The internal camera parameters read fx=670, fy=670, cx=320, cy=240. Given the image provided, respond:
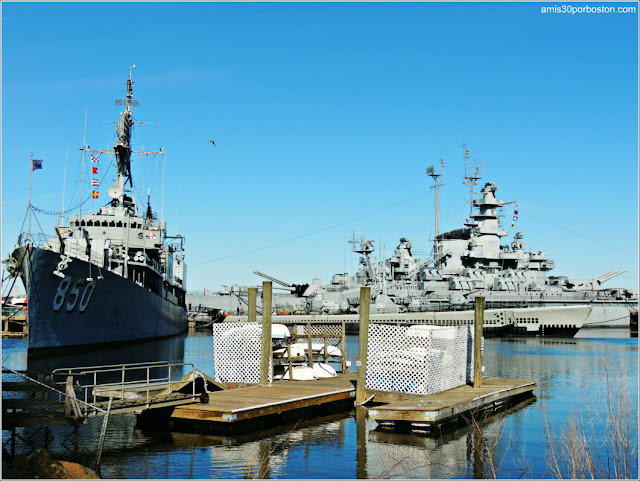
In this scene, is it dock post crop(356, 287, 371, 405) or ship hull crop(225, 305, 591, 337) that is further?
ship hull crop(225, 305, 591, 337)

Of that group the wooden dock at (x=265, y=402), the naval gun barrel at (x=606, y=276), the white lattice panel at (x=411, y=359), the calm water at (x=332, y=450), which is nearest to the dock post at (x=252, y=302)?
the wooden dock at (x=265, y=402)

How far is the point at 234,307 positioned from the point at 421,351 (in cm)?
7196

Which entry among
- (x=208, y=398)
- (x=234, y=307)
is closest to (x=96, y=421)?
(x=208, y=398)

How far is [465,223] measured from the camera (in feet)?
247

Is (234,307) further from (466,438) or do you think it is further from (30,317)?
(466,438)

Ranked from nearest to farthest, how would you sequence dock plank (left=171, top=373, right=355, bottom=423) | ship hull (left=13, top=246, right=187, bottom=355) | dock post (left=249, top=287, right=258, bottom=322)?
dock plank (left=171, top=373, right=355, bottom=423), dock post (left=249, top=287, right=258, bottom=322), ship hull (left=13, top=246, right=187, bottom=355)

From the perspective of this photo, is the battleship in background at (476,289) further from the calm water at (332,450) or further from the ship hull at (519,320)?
the calm water at (332,450)

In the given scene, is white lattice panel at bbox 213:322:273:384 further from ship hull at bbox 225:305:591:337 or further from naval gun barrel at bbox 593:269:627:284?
Answer: naval gun barrel at bbox 593:269:627:284

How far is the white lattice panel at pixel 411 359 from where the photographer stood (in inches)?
711

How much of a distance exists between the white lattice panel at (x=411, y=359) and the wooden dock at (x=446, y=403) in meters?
0.36

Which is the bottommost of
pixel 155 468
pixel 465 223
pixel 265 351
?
pixel 155 468

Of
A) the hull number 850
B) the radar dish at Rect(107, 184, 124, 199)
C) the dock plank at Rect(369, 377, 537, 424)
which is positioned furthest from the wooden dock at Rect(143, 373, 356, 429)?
the radar dish at Rect(107, 184, 124, 199)

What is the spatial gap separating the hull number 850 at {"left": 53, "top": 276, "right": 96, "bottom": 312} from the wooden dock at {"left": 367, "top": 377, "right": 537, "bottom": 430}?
20700 mm

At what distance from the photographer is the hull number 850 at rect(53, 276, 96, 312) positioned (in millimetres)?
33062
